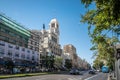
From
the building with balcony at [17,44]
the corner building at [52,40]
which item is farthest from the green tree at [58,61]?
the building with balcony at [17,44]

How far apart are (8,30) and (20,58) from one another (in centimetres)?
1257

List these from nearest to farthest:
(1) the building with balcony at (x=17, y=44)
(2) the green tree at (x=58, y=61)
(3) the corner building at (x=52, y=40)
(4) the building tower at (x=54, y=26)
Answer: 1. (1) the building with balcony at (x=17, y=44)
2. (2) the green tree at (x=58, y=61)
3. (3) the corner building at (x=52, y=40)
4. (4) the building tower at (x=54, y=26)

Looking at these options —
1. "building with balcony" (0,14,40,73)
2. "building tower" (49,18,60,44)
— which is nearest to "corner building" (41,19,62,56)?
→ "building tower" (49,18,60,44)

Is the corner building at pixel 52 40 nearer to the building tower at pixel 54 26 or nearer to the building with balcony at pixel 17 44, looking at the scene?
the building tower at pixel 54 26

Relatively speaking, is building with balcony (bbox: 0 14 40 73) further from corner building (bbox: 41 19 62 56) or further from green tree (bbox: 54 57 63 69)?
corner building (bbox: 41 19 62 56)

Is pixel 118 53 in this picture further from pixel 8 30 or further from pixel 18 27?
pixel 18 27

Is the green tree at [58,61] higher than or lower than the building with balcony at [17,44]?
lower

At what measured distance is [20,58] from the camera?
7825 centimetres

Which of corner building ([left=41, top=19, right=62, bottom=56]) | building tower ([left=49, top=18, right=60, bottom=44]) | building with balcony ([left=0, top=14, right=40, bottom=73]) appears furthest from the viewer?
building tower ([left=49, top=18, right=60, bottom=44])

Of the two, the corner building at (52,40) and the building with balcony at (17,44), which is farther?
the corner building at (52,40)

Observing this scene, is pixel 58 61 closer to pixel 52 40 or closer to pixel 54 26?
pixel 52 40

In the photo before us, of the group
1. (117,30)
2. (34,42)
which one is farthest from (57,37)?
(117,30)

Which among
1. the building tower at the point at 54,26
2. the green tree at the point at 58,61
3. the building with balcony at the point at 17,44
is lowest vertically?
the green tree at the point at 58,61

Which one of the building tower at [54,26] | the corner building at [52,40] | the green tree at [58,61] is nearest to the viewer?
the green tree at [58,61]
